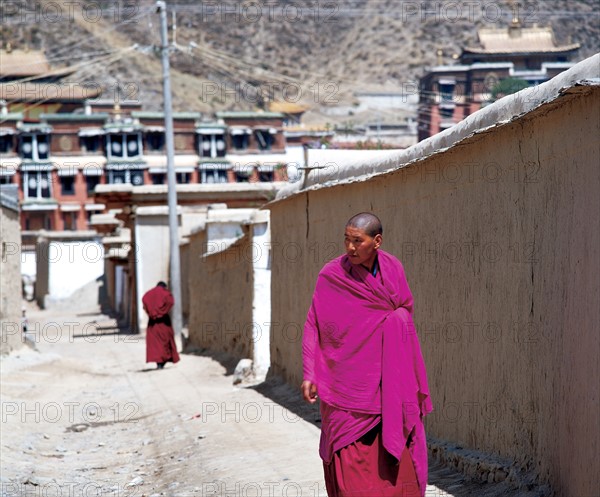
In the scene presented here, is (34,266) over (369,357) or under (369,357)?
under

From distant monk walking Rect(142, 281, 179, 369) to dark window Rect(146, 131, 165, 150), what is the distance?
4273 cm

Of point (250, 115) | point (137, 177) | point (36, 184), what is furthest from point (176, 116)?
point (36, 184)

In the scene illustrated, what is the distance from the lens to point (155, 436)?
33.7ft

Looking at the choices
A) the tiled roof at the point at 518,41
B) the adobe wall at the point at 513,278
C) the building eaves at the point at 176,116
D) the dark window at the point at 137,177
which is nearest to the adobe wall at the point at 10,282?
the adobe wall at the point at 513,278

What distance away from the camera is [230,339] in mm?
15859

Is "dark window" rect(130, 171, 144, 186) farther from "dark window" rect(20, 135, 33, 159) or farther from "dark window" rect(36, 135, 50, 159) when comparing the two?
"dark window" rect(20, 135, 33, 159)

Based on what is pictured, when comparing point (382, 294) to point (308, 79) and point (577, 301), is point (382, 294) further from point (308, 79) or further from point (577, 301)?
point (308, 79)

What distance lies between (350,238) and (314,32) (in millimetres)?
106916

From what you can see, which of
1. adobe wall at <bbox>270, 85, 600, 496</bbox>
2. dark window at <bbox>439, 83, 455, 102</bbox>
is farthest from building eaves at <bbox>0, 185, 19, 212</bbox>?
dark window at <bbox>439, 83, 455, 102</bbox>

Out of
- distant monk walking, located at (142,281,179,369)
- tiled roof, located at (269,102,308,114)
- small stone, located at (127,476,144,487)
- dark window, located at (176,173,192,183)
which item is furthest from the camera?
tiled roof, located at (269,102,308,114)

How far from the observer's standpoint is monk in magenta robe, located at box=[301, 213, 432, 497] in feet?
15.9

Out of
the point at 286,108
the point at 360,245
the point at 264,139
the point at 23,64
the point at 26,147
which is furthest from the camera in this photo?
the point at 286,108

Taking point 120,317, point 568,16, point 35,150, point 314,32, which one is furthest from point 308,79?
point 120,317

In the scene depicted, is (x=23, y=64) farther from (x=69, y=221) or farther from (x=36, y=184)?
(x=69, y=221)
